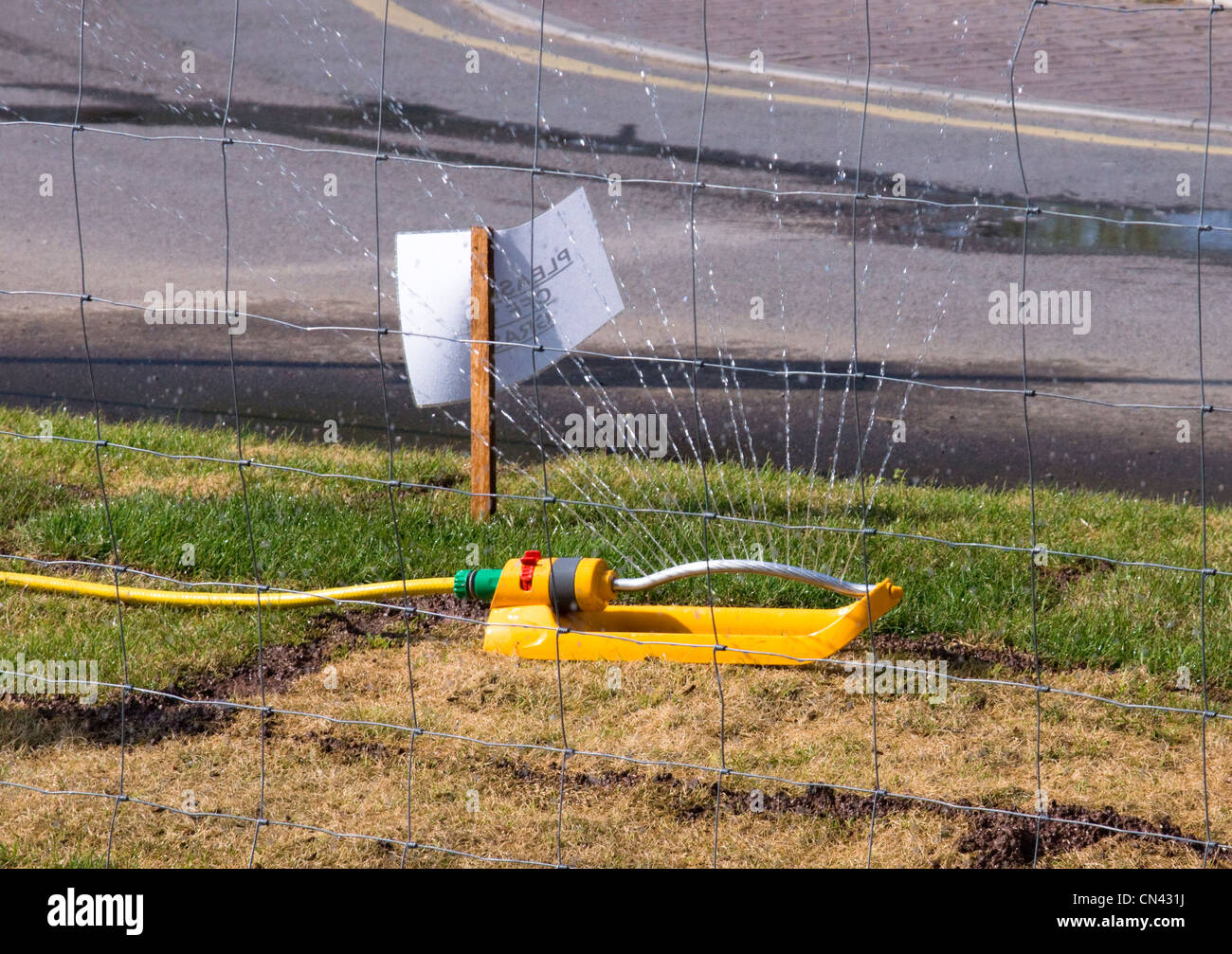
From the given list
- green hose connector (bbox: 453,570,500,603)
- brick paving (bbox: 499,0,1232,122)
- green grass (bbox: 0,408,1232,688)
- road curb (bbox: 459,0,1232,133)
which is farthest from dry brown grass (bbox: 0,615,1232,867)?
brick paving (bbox: 499,0,1232,122)

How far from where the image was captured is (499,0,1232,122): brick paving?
464 inches

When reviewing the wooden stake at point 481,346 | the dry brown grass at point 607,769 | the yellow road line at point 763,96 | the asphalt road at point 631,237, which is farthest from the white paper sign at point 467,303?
the yellow road line at point 763,96

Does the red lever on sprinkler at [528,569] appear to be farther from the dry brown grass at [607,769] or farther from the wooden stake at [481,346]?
the wooden stake at [481,346]

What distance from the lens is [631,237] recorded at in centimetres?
913

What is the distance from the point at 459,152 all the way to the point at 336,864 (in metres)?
8.18

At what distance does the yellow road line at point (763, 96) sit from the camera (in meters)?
10.8

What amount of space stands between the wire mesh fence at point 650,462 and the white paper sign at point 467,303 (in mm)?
132

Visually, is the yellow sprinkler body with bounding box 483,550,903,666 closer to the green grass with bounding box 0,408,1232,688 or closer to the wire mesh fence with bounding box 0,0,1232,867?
the wire mesh fence with bounding box 0,0,1232,867

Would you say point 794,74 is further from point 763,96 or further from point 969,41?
point 969,41

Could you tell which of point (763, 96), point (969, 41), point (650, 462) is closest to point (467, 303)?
point (650, 462)

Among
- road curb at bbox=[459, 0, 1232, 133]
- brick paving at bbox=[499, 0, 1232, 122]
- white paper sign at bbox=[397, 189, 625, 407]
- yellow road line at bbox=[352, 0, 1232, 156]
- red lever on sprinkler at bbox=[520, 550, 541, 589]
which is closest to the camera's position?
red lever on sprinkler at bbox=[520, 550, 541, 589]

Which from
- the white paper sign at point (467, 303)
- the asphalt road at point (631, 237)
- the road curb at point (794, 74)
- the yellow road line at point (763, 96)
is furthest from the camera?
the road curb at point (794, 74)

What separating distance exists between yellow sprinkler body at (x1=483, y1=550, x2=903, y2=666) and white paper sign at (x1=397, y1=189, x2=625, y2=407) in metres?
1.01

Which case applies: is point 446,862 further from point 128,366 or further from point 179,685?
point 128,366
